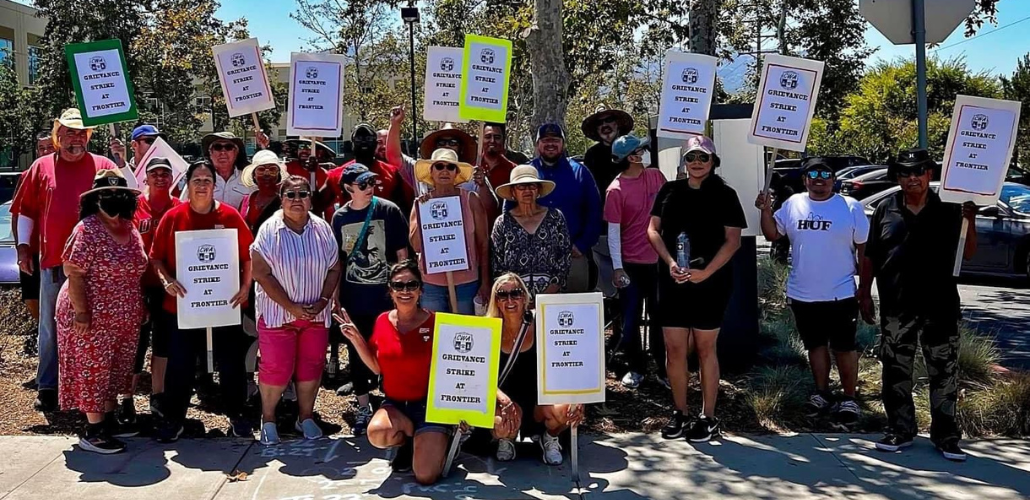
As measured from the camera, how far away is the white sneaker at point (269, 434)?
19.0 ft

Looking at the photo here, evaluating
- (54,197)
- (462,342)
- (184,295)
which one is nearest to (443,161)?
(462,342)

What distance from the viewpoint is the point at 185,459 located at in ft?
18.2

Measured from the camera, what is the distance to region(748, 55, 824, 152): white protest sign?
6.30 m

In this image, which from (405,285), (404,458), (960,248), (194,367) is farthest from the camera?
(194,367)

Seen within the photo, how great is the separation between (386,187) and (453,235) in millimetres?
1292

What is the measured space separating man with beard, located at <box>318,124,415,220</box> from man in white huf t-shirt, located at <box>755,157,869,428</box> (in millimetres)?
2640

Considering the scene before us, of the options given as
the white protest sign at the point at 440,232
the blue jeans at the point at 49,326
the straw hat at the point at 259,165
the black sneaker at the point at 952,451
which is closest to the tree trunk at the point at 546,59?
the straw hat at the point at 259,165

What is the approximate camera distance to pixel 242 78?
7039mm

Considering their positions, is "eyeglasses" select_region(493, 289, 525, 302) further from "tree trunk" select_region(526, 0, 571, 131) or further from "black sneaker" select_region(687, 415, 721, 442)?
"tree trunk" select_region(526, 0, 571, 131)

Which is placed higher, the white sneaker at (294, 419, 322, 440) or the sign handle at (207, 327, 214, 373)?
the sign handle at (207, 327, 214, 373)

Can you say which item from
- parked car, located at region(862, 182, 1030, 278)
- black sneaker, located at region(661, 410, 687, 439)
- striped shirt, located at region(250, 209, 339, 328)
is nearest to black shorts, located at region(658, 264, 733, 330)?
black sneaker, located at region(661, 410, 687, 439)

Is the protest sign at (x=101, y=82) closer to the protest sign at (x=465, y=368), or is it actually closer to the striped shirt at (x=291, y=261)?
the striped shirt at (x=291, y=261)

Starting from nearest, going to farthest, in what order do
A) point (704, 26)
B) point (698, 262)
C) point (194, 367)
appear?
point (698, 262), point (194, 367), point (704, 26)

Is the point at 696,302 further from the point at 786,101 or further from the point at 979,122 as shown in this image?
the point at 979,122
